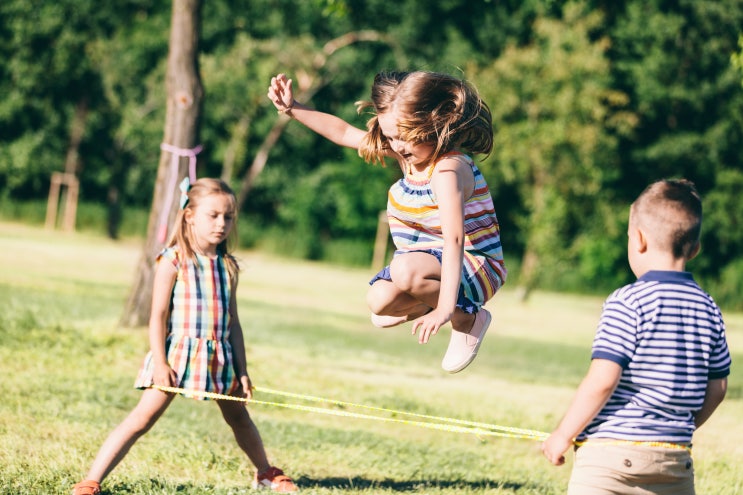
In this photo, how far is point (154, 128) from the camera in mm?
39594

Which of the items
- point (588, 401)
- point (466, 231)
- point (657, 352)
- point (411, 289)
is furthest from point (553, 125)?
point (588, 401)

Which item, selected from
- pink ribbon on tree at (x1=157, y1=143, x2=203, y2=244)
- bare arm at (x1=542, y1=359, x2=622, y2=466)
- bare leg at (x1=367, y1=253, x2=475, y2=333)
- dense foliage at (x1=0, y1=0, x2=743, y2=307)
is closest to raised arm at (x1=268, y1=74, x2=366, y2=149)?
bare leg at (x1=367, y1=253, x2=475, y2=333)

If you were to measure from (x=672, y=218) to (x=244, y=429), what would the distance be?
2778 millimetres

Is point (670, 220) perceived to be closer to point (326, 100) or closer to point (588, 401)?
point (588, 401)

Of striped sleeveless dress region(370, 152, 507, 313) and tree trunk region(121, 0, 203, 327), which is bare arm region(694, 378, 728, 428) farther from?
tree trunk region(121, 0, 203, 327)

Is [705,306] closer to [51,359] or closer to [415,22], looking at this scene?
[51,359]

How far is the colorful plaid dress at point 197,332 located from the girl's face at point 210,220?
0.41 ft

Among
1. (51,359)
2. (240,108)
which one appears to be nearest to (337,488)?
(51,359)

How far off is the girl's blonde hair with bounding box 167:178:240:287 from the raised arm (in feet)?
1.85

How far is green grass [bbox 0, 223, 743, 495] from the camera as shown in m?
5.62

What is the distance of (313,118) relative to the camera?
4.93 m

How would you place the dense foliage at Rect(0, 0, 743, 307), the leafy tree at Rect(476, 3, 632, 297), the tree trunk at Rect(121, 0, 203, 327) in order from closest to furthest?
1. the tree trunk at Rect(121, 0, 203, 327)
2. the leafy tree at Rect(476, 3, 632, 297)
3. the dense foliage at Rect(0, 0, 743, 307)

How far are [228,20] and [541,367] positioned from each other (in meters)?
31.3

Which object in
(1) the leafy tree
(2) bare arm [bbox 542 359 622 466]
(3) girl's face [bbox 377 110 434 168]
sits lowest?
(2) bare arm [bbox 542 359 622 466]
